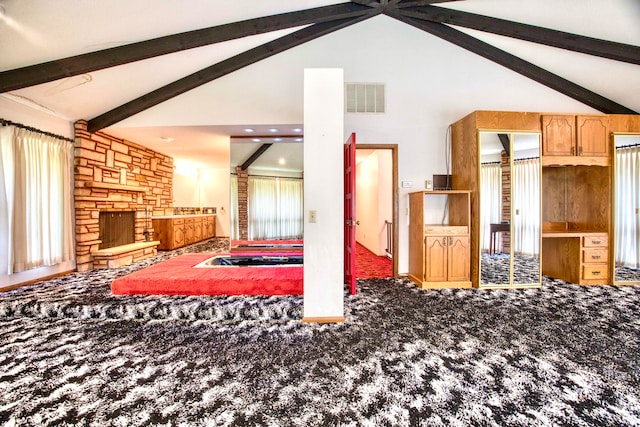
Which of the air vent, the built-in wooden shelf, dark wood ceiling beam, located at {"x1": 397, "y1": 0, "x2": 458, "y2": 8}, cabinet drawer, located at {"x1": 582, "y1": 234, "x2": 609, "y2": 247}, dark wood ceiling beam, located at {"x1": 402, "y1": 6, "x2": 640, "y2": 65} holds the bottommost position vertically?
cabinet drawer, located at {"x1": 582, "y1": 234, "x2": 609, "y2": 247}

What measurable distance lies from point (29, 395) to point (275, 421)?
1.48m

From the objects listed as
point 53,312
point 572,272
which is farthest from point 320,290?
point 572,272

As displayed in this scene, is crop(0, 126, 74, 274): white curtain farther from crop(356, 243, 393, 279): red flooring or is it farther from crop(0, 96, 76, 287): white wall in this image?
crop(356, 243, 393, 279): red flooring

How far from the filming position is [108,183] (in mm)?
4609

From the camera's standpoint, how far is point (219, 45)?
3434 millimetres

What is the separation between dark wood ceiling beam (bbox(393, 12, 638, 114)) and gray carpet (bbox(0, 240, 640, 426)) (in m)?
2.90

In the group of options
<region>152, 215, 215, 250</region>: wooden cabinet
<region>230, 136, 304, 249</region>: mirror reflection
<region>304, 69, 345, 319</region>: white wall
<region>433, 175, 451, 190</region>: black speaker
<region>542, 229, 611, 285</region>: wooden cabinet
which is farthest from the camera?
<region>152, 215, 215, 250</region>: wooden cabinet

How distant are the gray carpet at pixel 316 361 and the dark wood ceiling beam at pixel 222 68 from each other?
273 cm

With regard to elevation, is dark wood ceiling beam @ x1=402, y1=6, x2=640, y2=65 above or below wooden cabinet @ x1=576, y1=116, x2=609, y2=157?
above

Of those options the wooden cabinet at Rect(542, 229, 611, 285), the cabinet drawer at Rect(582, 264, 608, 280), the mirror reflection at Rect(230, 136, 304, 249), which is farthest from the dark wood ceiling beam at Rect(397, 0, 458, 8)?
the cabinet drawer at Rect(582, 264, 608, 280)

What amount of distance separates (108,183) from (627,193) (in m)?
8.07

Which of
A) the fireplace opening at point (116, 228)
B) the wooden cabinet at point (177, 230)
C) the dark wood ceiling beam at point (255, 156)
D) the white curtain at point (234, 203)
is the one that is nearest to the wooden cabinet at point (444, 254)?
the dark wood ceiling beam at point (255, 156)

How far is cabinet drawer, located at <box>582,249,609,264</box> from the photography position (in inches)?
138

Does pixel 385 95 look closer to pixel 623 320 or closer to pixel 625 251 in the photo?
pixel 623 320
